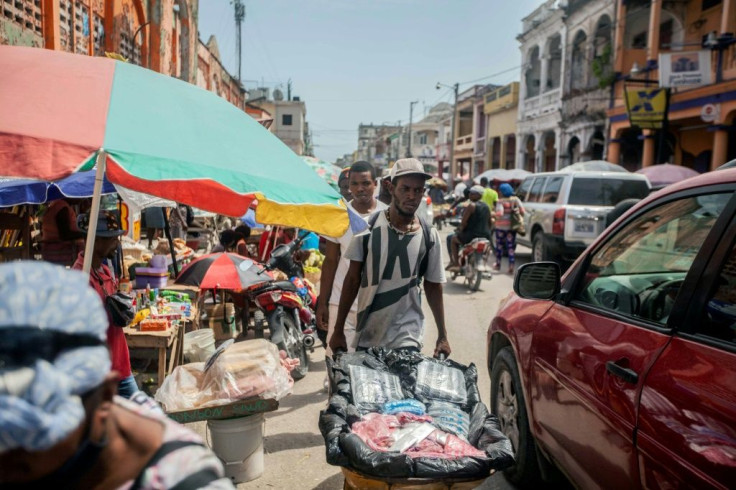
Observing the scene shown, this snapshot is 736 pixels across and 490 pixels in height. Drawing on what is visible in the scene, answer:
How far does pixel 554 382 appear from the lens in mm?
2812

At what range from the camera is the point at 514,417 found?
3.48 meters

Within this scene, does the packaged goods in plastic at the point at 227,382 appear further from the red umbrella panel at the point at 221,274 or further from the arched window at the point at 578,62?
the arched window at the point at 578,62

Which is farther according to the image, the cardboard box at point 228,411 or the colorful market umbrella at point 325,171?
the colorful market umbrella at point 325,171

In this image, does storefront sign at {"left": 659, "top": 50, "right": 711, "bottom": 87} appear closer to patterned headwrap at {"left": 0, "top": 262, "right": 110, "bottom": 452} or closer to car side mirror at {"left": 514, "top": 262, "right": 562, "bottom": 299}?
car side mirror at {"left": 514, "top": 262, "right": 562, "bottom": 299}

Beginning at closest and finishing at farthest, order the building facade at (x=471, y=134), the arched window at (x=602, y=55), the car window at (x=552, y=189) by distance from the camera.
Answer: the car window at (x=552, y=189) → the arched window at (x=602, y=55) → the building facade at (x=471, y=134)

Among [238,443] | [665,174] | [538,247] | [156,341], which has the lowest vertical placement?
[238,443]

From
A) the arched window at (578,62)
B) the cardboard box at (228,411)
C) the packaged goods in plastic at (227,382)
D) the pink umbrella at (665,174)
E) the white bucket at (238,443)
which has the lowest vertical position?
the white bucket at (238,443)

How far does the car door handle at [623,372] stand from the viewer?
2.10 metres

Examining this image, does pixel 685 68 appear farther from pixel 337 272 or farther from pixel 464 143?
pixel 464 143

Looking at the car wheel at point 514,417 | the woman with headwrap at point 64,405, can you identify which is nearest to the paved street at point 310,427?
the car wheel at point 514,417

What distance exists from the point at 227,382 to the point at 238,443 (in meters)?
0.43

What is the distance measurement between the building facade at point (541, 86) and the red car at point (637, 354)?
24.1 m

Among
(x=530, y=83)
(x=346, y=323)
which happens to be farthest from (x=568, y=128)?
(x=346, y=323)

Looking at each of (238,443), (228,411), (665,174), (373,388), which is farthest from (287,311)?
(665,174)
